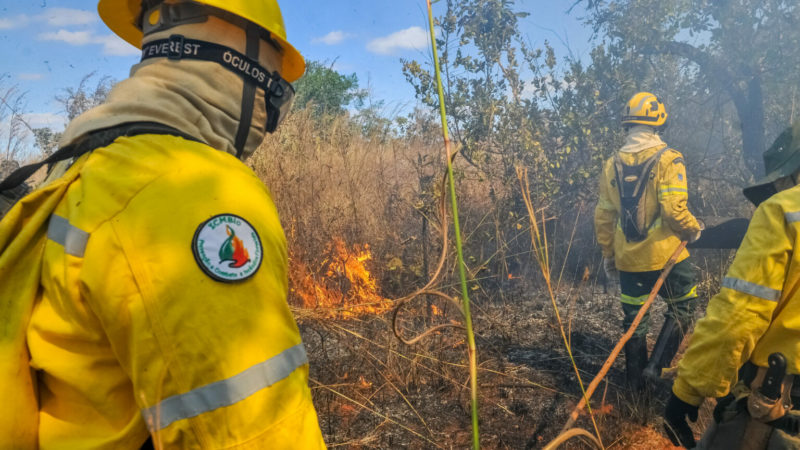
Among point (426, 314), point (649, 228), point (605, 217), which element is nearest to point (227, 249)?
point (426, 314)

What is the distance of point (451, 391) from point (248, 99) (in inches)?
114

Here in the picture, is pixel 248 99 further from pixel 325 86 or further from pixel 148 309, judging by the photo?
pixel 325 86

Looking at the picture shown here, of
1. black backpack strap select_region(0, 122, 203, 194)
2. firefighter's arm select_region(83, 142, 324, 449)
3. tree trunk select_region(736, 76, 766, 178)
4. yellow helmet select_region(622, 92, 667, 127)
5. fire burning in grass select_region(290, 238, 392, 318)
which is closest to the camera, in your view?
firefighter's arm select_region(83, 142, 324, 449)

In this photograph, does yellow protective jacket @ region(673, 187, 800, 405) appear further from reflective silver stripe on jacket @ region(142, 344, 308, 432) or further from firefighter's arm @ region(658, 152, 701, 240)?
firefighter's arm @ region(658, 152, 701, 240)

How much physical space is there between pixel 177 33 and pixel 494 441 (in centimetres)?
288

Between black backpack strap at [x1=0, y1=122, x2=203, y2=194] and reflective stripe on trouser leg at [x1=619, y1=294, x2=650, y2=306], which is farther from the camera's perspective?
reflective stripe on trouser leg at [x1=619, y1=294, x2=650, y2=306]

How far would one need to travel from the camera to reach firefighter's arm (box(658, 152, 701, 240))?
3861mm

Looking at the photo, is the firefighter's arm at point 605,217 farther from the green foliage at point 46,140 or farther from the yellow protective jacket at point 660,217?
the green foliage at point 46,140

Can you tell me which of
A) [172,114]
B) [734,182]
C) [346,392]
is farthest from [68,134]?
[734,182]

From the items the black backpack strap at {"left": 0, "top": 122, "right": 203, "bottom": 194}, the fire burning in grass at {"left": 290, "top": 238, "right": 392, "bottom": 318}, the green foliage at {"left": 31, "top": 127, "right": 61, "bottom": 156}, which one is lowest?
the fire burning in grass at {"left": 290, "top": 238, "right": 392, "bottom": 318}

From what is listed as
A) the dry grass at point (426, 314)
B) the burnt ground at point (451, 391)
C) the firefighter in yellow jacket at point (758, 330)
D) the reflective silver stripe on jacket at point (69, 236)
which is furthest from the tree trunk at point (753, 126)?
the reflective silver stripe on jacket at point (69, 236)

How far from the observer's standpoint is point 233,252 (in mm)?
819

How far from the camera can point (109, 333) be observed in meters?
0.80

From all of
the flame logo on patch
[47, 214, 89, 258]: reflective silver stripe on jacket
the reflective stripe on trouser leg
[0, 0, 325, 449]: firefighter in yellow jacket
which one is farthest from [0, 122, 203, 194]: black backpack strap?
A: the reflective stripe on trouser leg
